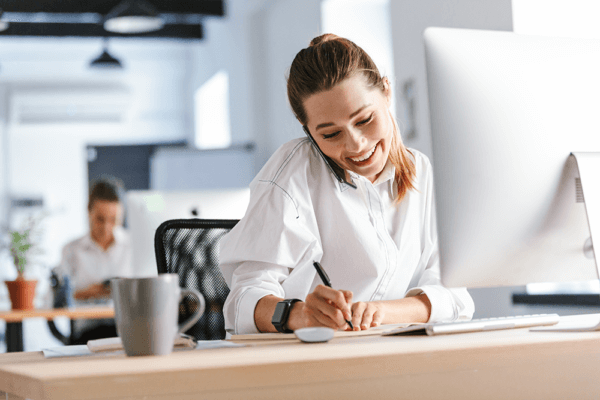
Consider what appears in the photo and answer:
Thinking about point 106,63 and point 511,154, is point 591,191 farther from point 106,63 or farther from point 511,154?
point 106,63

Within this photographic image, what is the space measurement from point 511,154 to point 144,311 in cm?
57

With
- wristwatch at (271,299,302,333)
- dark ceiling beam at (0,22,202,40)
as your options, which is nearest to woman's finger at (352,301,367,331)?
wristwatch at (271,299,302,333)

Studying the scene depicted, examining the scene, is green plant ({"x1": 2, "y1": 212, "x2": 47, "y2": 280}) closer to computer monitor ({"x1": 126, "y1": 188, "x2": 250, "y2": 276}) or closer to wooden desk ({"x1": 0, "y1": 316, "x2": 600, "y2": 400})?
computer monitor ({"x1": 126, "y1": 188, "x2": 250, "y2": 276})

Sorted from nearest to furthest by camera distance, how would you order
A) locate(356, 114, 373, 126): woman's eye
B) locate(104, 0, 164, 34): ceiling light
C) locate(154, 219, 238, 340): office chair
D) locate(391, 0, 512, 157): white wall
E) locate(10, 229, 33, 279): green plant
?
locate(356, 114, 373, 126): woman's eye < locate(154, 219, 238, 340): office chair < locate(391, 0, 512, 157): white wall < locate(10, 229, 33, 279): green plant < locate(104, 0, 164, 34): ceiling light

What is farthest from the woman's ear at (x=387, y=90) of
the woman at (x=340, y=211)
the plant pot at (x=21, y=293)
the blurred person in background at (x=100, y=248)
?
the blurred person in background at (x=100, y=248)

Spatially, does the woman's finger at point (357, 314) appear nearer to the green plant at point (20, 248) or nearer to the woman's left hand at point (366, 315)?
the woman's left hand at point (366, 315)

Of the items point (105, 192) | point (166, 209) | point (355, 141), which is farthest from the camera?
point (105, 192)

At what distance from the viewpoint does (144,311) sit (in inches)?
30.8

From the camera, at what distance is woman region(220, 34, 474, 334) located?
4.35 feet

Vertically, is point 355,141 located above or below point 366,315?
above

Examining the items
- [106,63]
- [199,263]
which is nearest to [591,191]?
[199,263]

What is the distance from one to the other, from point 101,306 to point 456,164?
283 cm

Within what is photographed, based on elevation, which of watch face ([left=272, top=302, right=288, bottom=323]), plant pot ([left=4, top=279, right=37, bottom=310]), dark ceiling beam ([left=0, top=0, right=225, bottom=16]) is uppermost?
dark ceiling beam ([left=0, top=0, right=225, bottom=16])

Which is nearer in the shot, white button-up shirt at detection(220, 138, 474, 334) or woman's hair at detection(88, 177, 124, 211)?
white button-up shirt at detection(220, 138, 474, 334)
